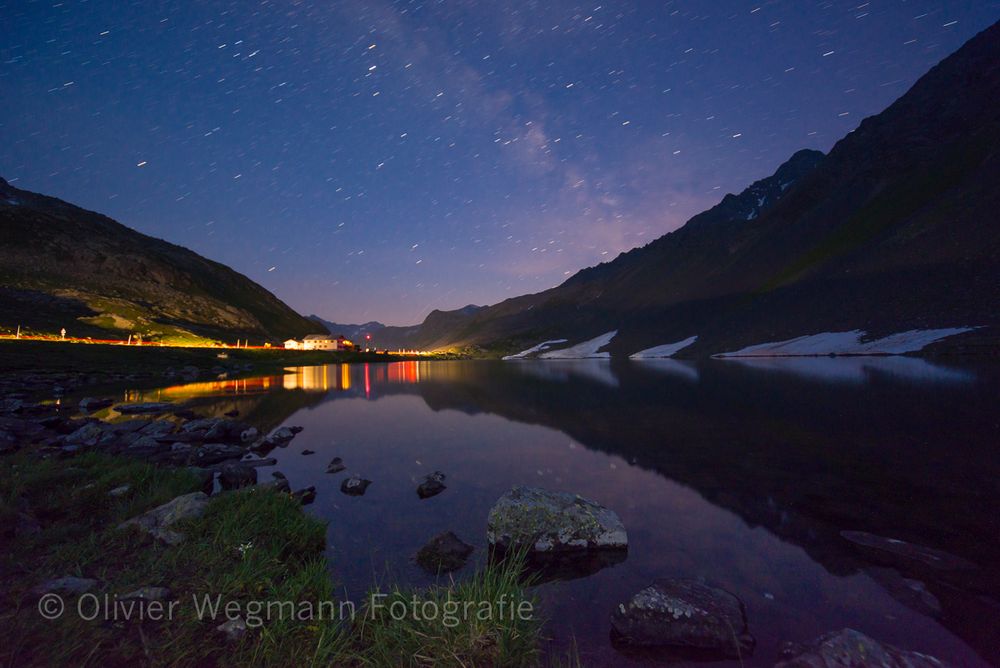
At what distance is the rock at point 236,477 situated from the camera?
12.2 meters

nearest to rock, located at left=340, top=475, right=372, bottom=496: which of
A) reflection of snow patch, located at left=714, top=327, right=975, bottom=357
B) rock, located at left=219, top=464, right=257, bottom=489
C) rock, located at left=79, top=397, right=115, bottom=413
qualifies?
rock, located at left=219, top=464, right=257, bottom=489

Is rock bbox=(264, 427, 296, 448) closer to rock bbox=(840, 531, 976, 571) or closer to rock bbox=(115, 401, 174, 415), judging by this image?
rock bbox=(115, 401, 174, 415)

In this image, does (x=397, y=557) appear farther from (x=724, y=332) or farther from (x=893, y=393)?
(x=724, y=332)

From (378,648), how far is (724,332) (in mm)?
134097

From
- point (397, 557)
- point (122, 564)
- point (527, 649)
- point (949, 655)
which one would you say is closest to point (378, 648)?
point (527, 649)

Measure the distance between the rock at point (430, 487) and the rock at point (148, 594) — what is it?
710 centimetres

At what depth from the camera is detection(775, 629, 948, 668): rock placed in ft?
15.7

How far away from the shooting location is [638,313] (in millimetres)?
198875

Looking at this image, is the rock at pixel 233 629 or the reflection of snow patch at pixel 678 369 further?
the reflection of snow patch at pixel 678 369

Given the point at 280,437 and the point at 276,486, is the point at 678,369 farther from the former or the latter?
the point at 276,486

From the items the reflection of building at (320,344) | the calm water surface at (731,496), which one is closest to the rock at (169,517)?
the calm water surface at (731,496)

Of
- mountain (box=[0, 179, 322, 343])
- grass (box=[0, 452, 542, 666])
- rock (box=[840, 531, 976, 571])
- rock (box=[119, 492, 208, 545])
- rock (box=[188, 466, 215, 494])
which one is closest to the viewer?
grass (box=[0, 452, 542, 666])

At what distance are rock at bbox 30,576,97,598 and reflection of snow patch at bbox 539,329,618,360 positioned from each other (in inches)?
6481

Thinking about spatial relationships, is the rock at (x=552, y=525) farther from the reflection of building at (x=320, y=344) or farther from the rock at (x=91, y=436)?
the reflection of building at (x=320, y=344)
